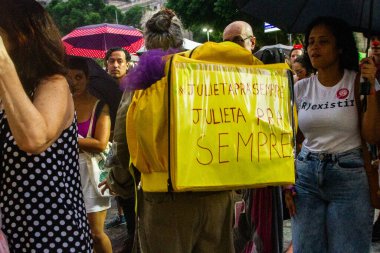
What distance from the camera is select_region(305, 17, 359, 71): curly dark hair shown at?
3.07 m

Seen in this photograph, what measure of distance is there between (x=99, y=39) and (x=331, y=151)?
7002mm

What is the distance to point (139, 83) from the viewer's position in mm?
2326

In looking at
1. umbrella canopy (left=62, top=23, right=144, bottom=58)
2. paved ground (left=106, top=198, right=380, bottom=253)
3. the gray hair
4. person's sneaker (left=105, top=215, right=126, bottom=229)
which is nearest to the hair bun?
the gray hair

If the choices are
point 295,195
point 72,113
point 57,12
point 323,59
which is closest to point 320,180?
point 295,195

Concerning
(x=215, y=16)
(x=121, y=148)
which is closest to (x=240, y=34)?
(x=121, y=148)

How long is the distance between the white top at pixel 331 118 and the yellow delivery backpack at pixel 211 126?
518 mm

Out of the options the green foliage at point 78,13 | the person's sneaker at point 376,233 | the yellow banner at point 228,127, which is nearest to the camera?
the yellow banner at point 228,127

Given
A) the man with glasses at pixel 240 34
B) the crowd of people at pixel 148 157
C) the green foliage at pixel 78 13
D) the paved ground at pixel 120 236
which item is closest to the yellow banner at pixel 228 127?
the crowd of people at pixel 148 157

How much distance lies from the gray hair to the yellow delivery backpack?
0.30m

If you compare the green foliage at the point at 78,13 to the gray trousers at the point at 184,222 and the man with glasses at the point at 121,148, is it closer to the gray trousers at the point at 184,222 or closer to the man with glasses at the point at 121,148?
the man with glasses at the point at 121,148

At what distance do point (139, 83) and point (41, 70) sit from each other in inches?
24.1

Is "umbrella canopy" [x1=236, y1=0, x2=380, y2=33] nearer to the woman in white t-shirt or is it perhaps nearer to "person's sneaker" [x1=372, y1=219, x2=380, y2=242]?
the woman in white t-shirt

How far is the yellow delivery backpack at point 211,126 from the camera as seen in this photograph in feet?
7.32

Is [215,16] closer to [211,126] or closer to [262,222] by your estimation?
[262,222]
